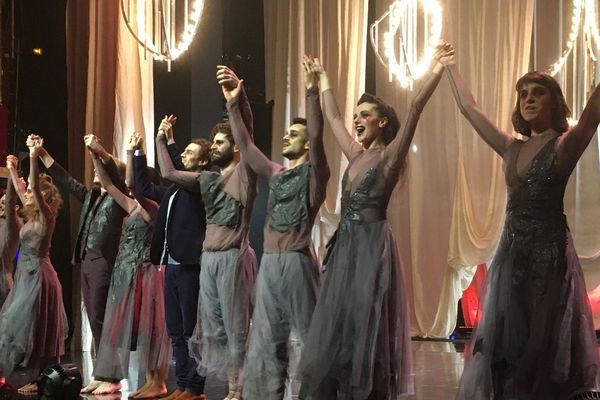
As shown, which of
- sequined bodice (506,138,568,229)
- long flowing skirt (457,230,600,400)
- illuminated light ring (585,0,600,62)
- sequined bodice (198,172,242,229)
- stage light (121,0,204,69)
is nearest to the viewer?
long flowing skirt (457,230,600,400)

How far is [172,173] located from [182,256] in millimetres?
428

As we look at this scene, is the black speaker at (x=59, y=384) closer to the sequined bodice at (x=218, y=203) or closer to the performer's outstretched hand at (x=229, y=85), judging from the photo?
the sequined bodice at (x=218, y=203)

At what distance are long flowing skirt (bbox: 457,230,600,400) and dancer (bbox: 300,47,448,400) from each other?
1.16 ft

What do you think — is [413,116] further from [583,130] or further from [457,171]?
[457,171]

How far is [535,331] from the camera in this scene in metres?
2.96

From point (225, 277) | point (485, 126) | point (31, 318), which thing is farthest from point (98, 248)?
point (485, 126)

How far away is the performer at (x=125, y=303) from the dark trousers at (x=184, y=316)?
53cm

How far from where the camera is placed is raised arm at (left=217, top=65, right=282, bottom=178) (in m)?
4.00

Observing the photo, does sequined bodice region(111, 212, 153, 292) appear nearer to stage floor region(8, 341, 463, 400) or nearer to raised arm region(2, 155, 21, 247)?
stage floor region(8, 341, 463, 400)

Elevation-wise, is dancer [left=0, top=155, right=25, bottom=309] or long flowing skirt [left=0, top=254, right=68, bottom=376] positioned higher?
dancer [left=0, top=155, right=25, bottom=309]

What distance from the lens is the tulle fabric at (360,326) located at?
3.31 m

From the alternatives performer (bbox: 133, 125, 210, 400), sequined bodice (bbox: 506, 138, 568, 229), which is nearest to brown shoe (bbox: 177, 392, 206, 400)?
performer (bbox: 133, 125, 210, 400)

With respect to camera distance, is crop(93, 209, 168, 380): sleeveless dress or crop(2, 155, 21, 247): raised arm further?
crop(2, 155, 21, 247): raised arm

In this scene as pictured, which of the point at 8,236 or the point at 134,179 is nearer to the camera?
the point at 134,179
